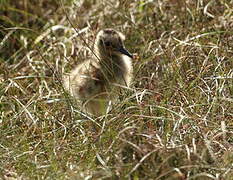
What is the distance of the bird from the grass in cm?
7

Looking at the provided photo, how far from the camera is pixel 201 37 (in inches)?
176

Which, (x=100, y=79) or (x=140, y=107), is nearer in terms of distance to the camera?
(x=140, y=107)

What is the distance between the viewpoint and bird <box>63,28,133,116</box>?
155 inches

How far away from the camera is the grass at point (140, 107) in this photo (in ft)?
10.0

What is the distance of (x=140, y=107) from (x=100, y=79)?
1.96 ft

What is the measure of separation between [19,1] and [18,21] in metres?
0.19

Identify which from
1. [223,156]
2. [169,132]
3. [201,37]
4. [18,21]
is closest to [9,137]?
[169,132]

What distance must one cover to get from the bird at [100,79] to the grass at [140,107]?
0.23 feet

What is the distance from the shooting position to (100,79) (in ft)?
13.0

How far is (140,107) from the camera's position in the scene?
342 cm

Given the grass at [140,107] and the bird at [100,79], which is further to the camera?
the bird at [100,79]

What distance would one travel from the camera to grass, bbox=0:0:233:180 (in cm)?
306

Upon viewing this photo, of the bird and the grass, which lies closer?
the grass

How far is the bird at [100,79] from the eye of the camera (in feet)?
13.0
